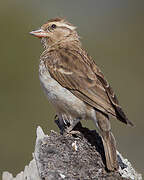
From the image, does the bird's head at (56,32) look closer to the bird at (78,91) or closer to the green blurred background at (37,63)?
the bird at (78,91)

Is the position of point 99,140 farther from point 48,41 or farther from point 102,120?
point 48,41

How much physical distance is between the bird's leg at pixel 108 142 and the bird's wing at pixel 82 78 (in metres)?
0.14

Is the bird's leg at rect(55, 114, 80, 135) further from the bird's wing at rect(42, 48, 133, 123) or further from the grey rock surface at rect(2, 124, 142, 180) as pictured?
the bird's wing at rect(42, 48, 133, 123)

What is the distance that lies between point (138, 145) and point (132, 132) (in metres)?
0.55

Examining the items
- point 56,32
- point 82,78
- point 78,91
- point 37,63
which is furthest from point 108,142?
point 37,63

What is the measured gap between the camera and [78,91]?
34.3 ft

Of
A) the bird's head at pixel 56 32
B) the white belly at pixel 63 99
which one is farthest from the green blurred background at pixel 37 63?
the white belly at pixel 63 99

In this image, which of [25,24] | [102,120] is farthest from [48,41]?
[25,24]

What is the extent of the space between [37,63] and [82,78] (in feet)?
39.3

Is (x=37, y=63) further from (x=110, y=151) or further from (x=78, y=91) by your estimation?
(x=110, y=151)

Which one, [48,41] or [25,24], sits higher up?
[25,24]

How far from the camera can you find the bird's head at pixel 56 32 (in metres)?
11.7

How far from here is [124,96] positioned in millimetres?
21578

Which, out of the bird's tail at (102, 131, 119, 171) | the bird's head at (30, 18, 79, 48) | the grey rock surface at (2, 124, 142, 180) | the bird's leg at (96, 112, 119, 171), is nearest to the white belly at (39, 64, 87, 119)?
the bird's leg at (96, 112, 119, 171)
